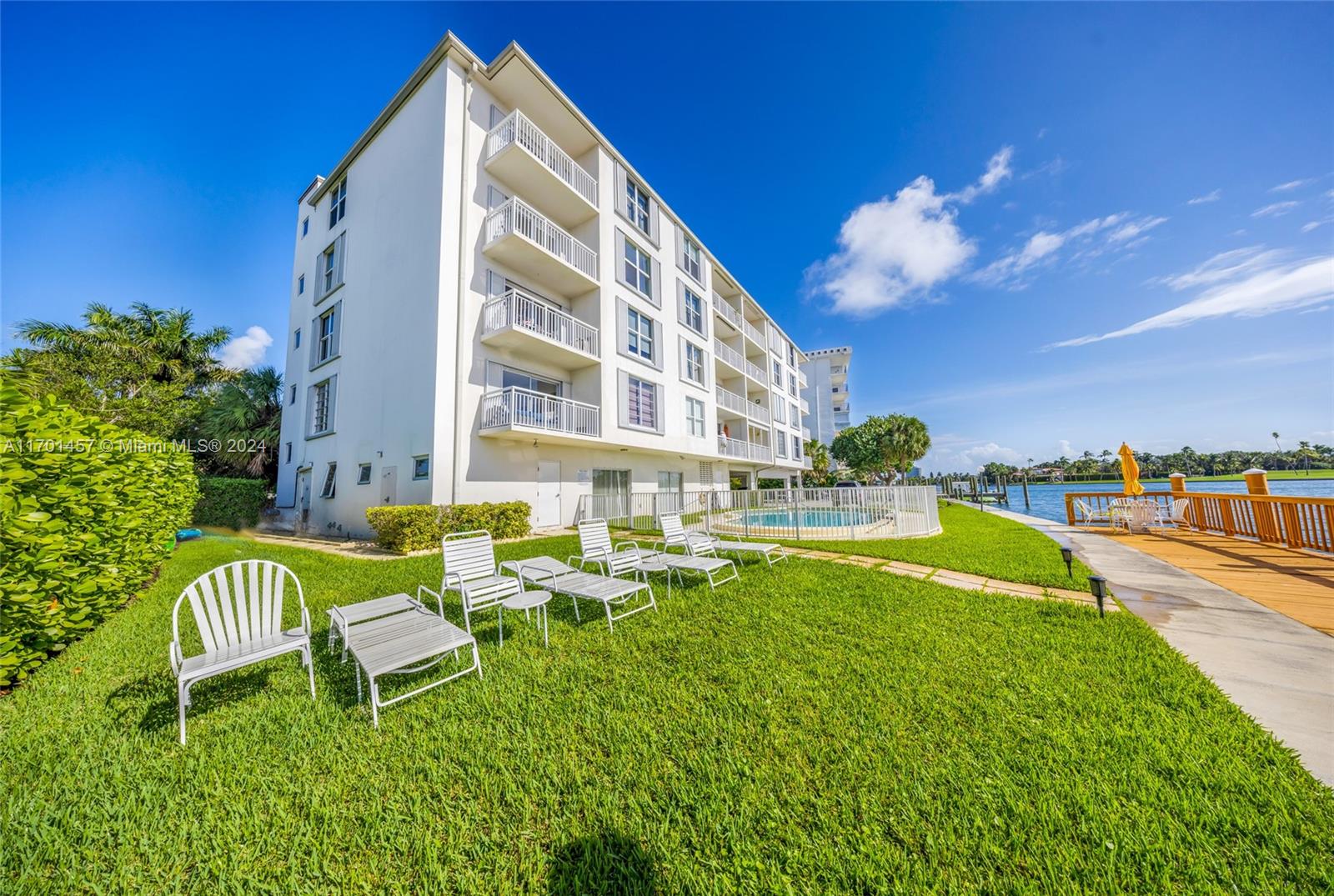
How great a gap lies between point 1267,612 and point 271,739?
9.46m

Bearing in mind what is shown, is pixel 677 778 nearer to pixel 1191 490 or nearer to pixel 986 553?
pixel 986 553

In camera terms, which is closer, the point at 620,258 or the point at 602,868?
the point at 602,868

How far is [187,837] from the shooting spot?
2.04m

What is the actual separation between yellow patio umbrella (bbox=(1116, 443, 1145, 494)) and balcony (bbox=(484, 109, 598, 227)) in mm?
19301

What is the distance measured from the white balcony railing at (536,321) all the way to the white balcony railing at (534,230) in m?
1.64

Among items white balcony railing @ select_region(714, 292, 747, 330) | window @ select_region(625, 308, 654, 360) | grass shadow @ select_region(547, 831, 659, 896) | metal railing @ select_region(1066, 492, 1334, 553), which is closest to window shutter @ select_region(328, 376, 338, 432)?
window @ select_region(625, 308, 654, 360)

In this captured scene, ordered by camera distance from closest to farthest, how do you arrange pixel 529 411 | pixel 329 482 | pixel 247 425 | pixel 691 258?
pixel 529 411
pixel 329 482
pixel 247 425
pixel 691 258

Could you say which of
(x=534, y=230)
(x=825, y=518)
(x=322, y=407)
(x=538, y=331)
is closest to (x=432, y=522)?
(x=538, y=331)

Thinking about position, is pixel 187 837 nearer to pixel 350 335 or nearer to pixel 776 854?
pixel 776 854

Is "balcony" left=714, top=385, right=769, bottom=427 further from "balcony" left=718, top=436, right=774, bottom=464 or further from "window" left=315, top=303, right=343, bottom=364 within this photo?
"window" left=315, top=303, right=343, bottom=364

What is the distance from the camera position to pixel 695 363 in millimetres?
20641

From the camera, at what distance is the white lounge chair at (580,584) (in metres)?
4.64

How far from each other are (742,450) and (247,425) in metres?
23.6

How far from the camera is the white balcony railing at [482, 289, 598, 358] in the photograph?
12070mm
